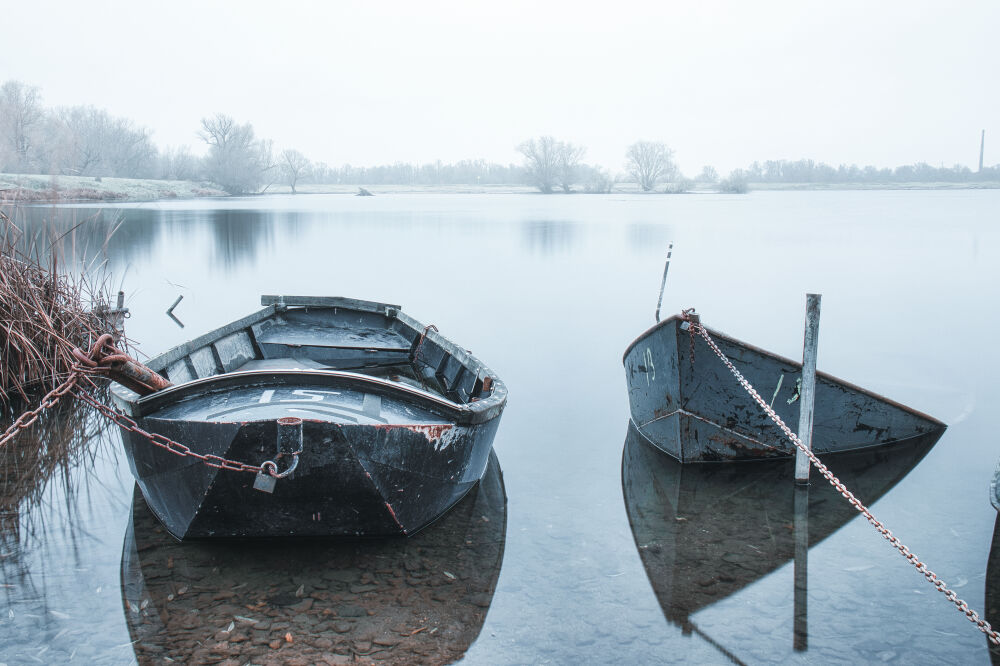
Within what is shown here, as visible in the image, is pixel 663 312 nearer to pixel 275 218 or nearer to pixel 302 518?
pixel 302 518

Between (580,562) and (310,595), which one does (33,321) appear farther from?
(580,562)

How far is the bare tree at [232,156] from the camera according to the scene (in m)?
95.3

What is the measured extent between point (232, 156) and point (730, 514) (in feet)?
324

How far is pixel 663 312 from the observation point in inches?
742

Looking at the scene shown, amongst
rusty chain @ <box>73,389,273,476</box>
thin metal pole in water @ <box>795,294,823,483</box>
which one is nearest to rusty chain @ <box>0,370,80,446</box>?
rusty chain @ <box>73,389,273,476</box>

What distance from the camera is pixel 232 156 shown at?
95.3 m

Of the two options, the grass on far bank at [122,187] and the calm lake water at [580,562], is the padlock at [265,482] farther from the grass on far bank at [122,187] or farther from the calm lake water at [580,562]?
the grass on far bank at [122,187]

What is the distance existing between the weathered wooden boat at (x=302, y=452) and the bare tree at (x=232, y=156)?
9651cm

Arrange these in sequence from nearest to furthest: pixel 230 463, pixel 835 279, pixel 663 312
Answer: pixel 230 463, pixel 663 312, pixel 835 279

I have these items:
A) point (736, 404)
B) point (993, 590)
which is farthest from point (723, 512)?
point (993, 590)

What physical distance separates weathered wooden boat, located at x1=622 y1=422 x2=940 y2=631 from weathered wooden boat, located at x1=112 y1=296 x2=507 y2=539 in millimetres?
1575

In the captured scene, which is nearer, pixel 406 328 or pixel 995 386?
pixel 406 328

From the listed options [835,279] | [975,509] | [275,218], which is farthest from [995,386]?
[275,218]

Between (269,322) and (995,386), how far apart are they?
1064 centimetres
